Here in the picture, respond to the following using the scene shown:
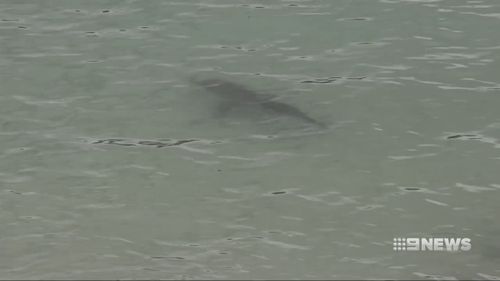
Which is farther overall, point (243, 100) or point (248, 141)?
point (243, 100)

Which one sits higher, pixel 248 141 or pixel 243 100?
pixel 243 100

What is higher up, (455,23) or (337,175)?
(455,23)

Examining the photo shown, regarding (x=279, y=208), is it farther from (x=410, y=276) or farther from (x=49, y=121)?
(x=49, y=121)

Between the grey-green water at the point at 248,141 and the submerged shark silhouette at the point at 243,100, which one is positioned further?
the submerged shark silhouette at the point at 243,100

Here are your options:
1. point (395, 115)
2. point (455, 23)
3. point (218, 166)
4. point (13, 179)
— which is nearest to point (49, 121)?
point (13, 179)
